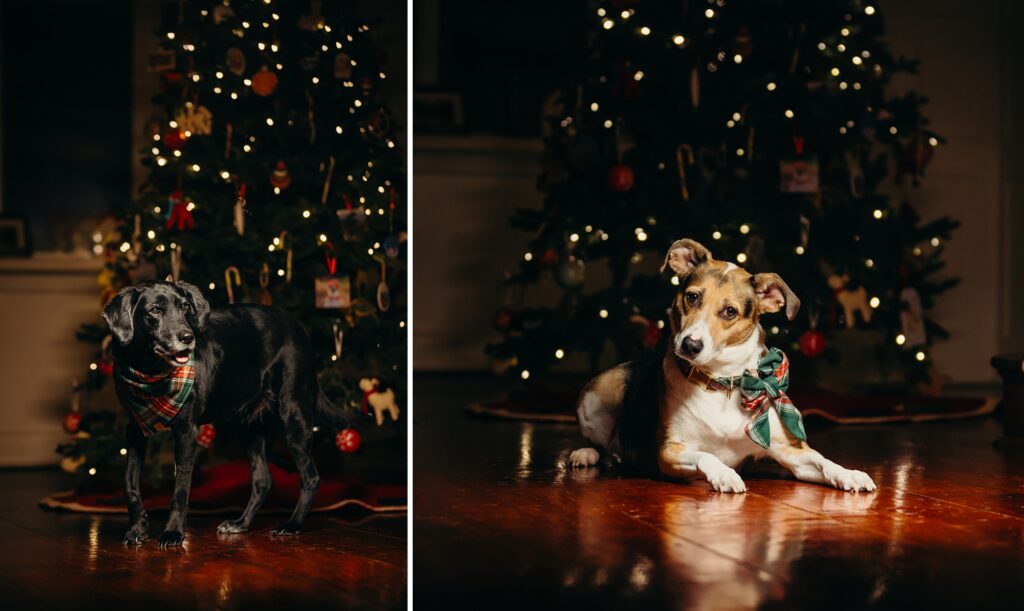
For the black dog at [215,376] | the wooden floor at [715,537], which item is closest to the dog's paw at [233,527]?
the black dog at [215,376]

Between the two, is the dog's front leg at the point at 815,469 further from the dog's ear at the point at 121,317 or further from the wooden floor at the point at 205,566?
the dog's ear at the point at 121,317

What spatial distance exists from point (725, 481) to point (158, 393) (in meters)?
1.56

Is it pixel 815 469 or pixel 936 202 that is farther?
pixel 936 202

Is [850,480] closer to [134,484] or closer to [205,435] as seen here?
[134,484]

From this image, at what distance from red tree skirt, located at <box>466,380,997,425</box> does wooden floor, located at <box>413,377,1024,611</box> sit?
2.95 feet

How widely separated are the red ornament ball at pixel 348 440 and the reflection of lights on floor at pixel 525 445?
0.58m

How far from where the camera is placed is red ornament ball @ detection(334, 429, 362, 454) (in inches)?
164

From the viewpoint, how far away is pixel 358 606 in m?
2.50

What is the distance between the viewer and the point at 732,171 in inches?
223

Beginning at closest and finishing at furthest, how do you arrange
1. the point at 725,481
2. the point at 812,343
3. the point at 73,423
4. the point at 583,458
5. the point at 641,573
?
the point at 641,573 < the point at 725,481 < the point at 583,458 < the point at 73,423 < the point at 812,343

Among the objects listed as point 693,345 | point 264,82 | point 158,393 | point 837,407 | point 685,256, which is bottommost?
point 837,407

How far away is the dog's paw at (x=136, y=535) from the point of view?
312 centimetres

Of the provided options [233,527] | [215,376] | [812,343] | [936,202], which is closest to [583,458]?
[233,527]

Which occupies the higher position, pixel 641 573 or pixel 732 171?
pixel 732 171
